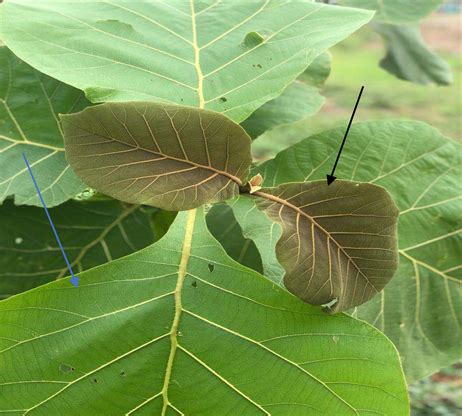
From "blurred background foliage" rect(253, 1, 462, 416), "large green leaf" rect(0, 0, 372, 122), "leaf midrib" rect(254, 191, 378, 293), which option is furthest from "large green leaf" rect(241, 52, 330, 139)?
"blurred background foliage" rect(253, 1, 462, 416)

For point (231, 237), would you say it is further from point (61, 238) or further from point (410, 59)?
point (410, 59)

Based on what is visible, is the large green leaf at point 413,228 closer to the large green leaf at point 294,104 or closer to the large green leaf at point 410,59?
the large green leaf at point 294,104

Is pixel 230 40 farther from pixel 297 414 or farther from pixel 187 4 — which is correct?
pixel 297 414

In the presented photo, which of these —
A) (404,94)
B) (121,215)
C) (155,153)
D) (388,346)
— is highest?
(155,153)

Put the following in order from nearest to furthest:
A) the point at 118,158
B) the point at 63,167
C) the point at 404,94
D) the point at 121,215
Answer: the point at 118,158 < the point at 63,167 < the point at 121,215 < the point at 404,94

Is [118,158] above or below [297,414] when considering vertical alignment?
above

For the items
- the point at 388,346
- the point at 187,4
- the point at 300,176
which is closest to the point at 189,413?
the point at 388,346

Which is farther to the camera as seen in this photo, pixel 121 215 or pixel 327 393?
pixel 121 215
